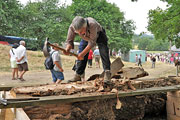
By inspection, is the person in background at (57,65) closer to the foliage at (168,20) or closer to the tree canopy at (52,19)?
the foliage at (168,20)

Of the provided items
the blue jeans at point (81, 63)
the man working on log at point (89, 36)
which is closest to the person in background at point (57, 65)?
the blue jeans at point (81, 63)

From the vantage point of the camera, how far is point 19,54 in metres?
8.62

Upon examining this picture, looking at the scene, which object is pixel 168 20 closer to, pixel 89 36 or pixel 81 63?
pixel 81 63

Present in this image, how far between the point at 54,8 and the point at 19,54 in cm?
2332

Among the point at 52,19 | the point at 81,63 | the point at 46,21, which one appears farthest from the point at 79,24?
the point at 52,19

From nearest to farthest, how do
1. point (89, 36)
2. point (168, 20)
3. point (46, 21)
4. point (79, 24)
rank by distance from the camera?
point (79, 24) → point (89, 36) → point (168, 20) → point (46, 21)

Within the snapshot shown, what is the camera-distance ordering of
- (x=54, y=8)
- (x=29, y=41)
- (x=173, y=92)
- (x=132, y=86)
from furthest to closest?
(x=54, y=8) < (x=29, y=41) < (x=173, y=92) < (x=132, y=86)

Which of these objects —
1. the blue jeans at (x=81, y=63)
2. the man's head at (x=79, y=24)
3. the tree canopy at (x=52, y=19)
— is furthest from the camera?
the tree canopy at (x=52, y=19)

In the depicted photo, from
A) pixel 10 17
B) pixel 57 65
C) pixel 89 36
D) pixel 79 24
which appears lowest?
pixel 57 65

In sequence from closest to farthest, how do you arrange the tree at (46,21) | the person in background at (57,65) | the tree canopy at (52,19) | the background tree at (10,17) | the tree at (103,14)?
1. the person in background at (57,65)
2. the background tree at (10,17)
3. the tree canopy at (52,19)
4. the tree at (46,21)
5. the tree at (103,14)

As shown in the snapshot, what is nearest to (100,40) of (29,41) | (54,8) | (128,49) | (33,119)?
(33,119)

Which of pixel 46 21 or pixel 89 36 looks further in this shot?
pixel 46 21

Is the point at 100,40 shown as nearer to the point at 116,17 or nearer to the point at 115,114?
the point at 115,114

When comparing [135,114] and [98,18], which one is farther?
[98,18]
